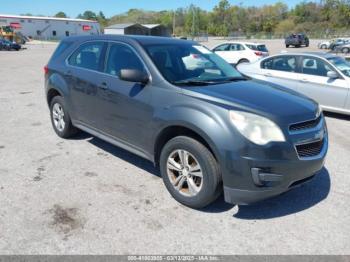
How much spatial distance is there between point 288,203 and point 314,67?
5149 mm

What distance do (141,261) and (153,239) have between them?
1.00 ft

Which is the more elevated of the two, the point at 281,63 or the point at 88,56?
the point at 88,56

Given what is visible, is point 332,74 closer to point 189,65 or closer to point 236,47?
point 189,65

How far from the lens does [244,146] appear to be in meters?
3.07

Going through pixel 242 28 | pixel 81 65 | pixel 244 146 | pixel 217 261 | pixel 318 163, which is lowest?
pixel 217 261

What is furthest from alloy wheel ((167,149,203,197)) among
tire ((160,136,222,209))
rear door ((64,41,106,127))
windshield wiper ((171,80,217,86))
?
rear door ((64,41,106,127))

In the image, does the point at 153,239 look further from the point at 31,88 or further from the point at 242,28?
the point at 242,28

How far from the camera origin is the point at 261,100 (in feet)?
11.5

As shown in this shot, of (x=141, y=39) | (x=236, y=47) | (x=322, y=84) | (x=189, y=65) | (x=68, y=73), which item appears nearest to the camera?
(x=189, y=65)

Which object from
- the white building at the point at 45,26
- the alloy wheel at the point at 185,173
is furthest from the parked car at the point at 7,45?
the white building at the point at 45,26

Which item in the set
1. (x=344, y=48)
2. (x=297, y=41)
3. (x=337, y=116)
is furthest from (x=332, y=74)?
(x=297, y=41)

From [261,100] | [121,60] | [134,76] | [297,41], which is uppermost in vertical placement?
[297,41]

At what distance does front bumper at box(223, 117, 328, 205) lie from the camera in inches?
121

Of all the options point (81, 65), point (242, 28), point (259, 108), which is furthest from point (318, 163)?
point (242, 28)
